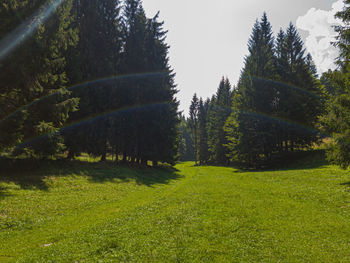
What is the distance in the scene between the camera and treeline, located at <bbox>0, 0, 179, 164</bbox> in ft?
43.9

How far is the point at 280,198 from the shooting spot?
40.1 ft

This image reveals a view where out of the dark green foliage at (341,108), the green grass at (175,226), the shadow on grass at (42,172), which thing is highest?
the dark green foliage at (341,108)

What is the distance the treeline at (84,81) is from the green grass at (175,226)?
17.4ft

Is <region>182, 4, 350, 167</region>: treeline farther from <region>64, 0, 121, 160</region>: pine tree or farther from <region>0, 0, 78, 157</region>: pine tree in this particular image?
<region>0, 0, 78, 157</region>: pine tree

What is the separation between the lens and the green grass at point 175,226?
19.9 ft

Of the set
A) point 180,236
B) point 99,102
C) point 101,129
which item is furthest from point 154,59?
point 180,236

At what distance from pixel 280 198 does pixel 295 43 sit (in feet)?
127

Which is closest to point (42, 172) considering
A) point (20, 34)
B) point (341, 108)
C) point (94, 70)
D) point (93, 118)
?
point (93, 118)

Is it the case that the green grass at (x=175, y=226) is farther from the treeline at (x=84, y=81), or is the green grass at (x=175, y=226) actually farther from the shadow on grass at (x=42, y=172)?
the treeline at (x=84, y=81)

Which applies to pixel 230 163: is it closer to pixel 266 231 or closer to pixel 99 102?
pixel 99 102

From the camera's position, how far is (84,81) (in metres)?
26.2

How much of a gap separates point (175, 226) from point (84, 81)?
79.0 feet

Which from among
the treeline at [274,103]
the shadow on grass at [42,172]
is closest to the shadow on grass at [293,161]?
the treeline at [274,103]

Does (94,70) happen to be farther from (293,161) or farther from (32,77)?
(293,161)
